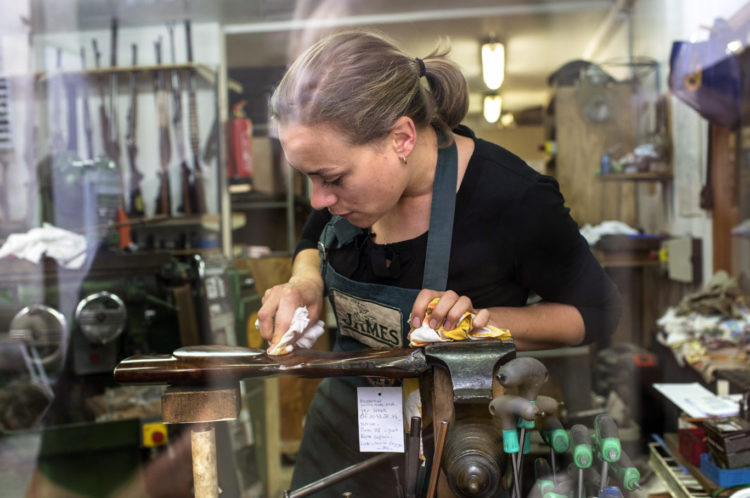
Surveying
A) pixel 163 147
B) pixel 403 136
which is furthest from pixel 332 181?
pixel 163 147

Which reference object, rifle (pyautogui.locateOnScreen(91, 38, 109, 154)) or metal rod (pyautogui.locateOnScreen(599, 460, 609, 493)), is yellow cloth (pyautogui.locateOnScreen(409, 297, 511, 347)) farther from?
rifle (pyautogui.locateOnScreen(91, 38, 109, 154))

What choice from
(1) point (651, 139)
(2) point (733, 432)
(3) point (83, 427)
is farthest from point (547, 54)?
(3) point (83, 427)

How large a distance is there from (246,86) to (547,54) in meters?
1.16

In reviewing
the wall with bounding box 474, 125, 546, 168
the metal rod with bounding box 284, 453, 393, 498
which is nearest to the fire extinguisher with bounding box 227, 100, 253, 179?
the wall with bounding box 474, 125, 546, 168

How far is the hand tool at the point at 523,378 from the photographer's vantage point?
743 mm

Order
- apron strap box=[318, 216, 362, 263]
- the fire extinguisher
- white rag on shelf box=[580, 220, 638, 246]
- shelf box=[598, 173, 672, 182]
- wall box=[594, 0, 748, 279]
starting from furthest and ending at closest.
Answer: shelf box=[598, 173, 672, 182] < wall box=[594, 0, 748, 279] < white rag on shelf box=[580, 220, 638, 246] < the fire extinguisher < apron strap box=[318, 216, 362, 263]

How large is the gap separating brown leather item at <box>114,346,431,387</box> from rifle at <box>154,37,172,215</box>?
9.34 feet

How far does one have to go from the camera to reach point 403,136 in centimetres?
93

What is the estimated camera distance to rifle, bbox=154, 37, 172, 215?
3.55m

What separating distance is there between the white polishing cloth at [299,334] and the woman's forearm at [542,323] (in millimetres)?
303

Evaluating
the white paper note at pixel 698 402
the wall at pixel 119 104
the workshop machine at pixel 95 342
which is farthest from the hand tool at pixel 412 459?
the wall at pixel 119 104

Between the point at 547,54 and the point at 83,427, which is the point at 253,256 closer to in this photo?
the point at 83,427

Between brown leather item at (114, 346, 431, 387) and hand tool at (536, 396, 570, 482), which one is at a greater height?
brown leather item at (114, 346, 431, 387)

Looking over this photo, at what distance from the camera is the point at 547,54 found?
7.77 ft
